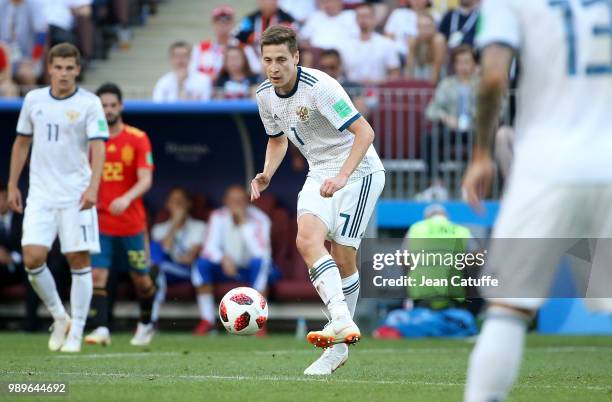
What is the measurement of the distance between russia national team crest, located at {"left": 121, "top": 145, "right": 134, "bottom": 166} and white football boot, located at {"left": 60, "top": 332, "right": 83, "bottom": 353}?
250 centimetres

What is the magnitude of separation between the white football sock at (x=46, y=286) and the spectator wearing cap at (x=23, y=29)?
7167 mm

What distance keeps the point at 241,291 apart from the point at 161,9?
41.3ft

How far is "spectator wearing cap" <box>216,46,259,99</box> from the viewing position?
1620 centimetres

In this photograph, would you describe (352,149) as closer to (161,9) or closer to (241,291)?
(241,291)

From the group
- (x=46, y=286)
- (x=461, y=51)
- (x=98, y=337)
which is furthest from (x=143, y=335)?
(x=461, y=51)

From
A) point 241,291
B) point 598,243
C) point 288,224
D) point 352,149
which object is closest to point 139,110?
point 288,224

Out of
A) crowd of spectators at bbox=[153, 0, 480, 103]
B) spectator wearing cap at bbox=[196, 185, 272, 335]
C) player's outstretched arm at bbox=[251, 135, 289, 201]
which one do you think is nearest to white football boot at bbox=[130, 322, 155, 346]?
spectator wearing cap at bbox=[196, 185, 272, 335]

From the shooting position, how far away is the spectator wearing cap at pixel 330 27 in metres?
17.3

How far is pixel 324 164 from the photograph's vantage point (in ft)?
28.7

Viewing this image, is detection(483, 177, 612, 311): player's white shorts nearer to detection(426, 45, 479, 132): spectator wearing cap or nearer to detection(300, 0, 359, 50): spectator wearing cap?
detection(426, 45, 479, 132): spectator wearing cap

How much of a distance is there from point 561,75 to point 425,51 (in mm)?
12118

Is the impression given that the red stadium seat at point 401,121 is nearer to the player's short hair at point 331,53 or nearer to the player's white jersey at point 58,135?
the player's short hair at point 331,53

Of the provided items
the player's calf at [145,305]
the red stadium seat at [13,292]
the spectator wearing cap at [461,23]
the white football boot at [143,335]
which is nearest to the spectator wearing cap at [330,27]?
the spectator wearing cap at [461,23]

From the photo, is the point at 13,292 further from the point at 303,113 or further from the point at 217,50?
the point at 303,113
